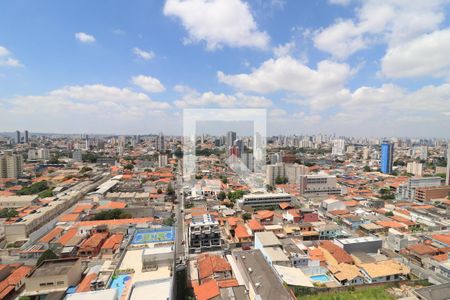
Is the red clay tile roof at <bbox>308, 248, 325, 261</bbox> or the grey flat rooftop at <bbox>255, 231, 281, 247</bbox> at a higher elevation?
the grey flat rooftop at <bbox>255, 231, 281, 247</bbox>

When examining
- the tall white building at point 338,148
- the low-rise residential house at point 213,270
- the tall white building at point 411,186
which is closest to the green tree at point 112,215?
the low-rise residential house at point 213,270

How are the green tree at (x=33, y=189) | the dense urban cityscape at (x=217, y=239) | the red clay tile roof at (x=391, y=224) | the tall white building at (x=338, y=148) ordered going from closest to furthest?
the dense urban cityscape at (x=217, y=239), the red clay tile roof at (x=391, y=224), the green tree at (x=33, y=189), the tall white building at (x=338, y=148)

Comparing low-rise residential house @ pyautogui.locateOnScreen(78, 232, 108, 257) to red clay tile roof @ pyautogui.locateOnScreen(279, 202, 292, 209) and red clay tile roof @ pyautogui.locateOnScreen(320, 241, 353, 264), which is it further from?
red clay tile roof @ pyautogui.locateOnScreen(279, 202, 292, 209)

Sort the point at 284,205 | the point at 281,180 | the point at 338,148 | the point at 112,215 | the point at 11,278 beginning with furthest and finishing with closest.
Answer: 1. the point at 338,148
2. the point at 281,180
3. the point at 284,205
4. the point at 112,215
5. the point at 11,278

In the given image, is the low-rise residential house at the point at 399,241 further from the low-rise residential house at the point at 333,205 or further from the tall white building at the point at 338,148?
the tall white building at the point at 338,148

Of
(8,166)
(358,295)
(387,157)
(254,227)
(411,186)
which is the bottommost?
(358,295)

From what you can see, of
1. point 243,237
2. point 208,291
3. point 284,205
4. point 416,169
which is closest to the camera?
point 208,291

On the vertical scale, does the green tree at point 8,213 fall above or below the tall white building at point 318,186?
below

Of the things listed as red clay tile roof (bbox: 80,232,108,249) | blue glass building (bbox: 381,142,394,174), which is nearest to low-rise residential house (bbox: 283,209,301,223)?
red clay tile roof (bbox: 80,232,108,249)

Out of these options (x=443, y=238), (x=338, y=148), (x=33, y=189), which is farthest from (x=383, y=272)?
(x=338, y=148)

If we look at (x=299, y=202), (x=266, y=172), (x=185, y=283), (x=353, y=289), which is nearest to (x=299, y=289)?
(x=353, y=289)

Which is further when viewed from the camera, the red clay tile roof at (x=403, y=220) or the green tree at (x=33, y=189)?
the green tree at (x=33, y=189)

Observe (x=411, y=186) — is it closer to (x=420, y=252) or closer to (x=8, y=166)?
(x=420, y=252)
